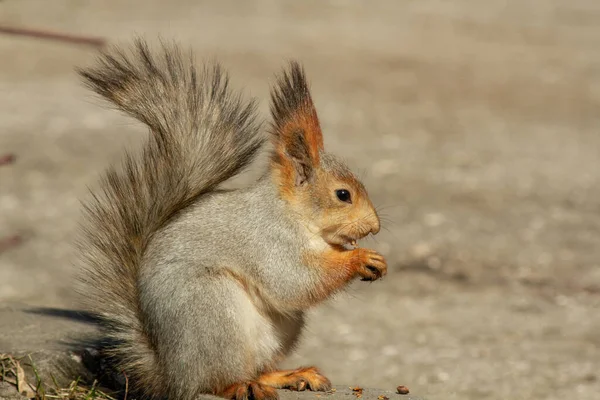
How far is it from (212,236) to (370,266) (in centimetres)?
49

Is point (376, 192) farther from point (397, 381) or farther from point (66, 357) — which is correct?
point (66, 357)

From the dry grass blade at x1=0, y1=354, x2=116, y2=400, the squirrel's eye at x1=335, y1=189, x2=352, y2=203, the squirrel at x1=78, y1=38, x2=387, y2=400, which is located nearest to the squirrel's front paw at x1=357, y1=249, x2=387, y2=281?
the squirrel at x1=78, y1=38, x2=387, y2=400

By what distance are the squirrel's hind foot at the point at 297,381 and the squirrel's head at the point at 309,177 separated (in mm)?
422

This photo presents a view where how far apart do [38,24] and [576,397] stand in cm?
838

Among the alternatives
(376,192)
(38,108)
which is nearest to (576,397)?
(376,192)

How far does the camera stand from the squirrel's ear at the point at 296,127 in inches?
124

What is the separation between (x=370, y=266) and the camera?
10.1ft

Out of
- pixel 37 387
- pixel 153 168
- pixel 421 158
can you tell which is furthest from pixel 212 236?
pixel 421 158

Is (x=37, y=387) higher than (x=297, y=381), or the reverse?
(x=297, y=381)

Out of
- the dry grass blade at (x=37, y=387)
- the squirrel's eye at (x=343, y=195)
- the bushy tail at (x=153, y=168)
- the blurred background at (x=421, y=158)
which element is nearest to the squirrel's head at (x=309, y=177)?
the squirrel's eye at (x=343, y=195)

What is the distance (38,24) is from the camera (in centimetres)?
1111

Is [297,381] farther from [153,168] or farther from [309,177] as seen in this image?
[153,168]

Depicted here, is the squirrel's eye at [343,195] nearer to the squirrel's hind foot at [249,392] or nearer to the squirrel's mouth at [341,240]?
the squirrel's mouth at [341,240]

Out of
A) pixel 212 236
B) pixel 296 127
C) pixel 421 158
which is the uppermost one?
pixel 421 158
